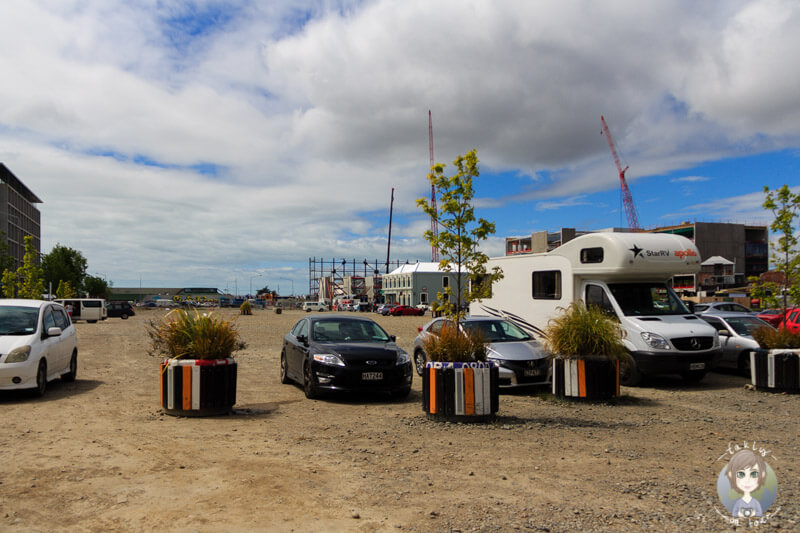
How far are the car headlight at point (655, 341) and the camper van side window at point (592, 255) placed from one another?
6.40 feet

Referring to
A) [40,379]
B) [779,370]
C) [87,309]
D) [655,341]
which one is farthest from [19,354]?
[87,309]

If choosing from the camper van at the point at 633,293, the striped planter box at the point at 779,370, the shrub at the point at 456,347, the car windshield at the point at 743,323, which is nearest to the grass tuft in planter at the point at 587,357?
the camper van at the point at 633,293

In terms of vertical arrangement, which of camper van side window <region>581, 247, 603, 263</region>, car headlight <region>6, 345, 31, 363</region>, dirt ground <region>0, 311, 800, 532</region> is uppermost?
camper van side window <region>581, 247, 603, 263</region>

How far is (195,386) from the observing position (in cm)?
832

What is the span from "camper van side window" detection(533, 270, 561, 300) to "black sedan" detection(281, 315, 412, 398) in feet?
14.8

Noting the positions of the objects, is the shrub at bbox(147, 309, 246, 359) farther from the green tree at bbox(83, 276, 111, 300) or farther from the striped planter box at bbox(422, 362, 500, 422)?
the green tree at bbox(83, 276, 111, 300)

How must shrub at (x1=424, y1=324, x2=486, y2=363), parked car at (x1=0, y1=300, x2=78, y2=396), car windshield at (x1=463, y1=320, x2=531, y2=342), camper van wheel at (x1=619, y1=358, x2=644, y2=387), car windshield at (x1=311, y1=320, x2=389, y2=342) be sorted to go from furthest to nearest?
car windshield at (x1=463, y1=320, x2=531, y2=342)
camper van wheel at (x1=619, y1=358, x2=644, y2=387)
car windshield at (x1=311, y1=320, x2=389, y2=342)
parked car at (x1=0, y1=300, x2=78, y2=396)
shrub at (x1=424, y1=324, x2=486, y2=363)

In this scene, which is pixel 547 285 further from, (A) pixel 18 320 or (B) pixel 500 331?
(A) pixel 18 320

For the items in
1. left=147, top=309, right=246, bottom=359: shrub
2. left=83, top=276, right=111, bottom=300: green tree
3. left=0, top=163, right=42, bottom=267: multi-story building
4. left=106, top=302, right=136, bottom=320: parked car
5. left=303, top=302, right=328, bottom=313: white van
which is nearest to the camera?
left=147, top=309, right=246, bottom=359: shrub

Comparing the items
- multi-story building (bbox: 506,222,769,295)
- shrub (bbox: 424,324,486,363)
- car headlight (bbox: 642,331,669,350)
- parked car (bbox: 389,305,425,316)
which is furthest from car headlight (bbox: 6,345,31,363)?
multi-story building (bbox: 506,222,769,295)

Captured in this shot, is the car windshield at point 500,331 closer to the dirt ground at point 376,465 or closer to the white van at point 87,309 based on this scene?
the dirt ground at point 376,465

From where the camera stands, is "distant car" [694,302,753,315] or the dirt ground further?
"distant car" [694,302,753,315]

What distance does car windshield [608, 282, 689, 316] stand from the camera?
12.8 m

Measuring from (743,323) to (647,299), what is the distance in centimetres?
340
